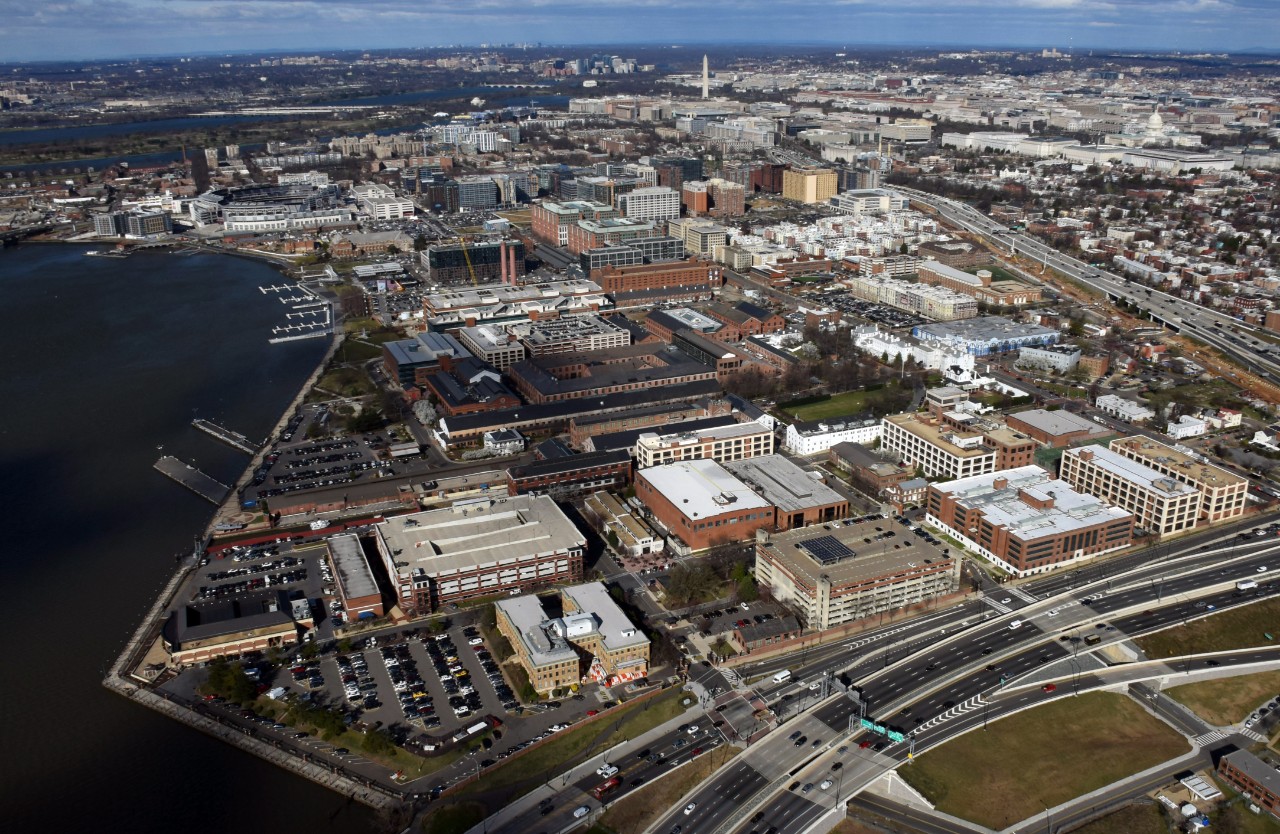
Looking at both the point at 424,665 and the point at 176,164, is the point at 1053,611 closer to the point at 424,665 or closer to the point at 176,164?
the point at 424,665

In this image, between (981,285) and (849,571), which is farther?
(981,285)

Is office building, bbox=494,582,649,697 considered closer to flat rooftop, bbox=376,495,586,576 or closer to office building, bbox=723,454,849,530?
flat rooftop, bbox=376,495,586,576

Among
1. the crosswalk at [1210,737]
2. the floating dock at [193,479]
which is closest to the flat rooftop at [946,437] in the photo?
the crosswalk at [1210,737]

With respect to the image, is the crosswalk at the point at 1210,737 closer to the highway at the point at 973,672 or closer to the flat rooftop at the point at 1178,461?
the highway at the point at 973,672

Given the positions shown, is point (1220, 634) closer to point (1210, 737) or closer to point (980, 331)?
point (1210, 737)

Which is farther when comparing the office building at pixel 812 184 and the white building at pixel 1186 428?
the office building at pixel 812 184

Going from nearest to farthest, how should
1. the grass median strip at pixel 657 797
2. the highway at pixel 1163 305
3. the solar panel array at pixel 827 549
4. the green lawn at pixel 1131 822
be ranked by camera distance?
the green lawn at pixel 1131 822
the grass median strip at pixel 657 797
the solar panel array at pixel 827 549
the highway at pixel 1163 305

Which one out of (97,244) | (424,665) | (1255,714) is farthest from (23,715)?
(97,244)

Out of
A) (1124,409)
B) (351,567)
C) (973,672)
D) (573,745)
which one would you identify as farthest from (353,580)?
(1124,409)
